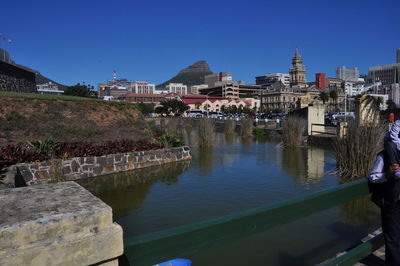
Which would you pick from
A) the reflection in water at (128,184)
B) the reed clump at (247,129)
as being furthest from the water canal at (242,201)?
the reed clump at (247,129)

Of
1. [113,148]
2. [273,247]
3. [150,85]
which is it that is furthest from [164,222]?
[150,85]

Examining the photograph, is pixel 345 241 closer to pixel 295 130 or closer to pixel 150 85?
pixel 295 130

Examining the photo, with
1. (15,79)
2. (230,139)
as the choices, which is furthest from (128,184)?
(15,79)

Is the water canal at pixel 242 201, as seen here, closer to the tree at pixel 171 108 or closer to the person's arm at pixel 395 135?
the person's arm at pixel 395 135

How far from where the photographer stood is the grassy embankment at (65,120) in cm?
1220

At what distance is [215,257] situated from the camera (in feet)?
13.9

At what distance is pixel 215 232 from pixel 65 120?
13.7 m

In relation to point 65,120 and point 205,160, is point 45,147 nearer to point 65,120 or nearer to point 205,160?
point 65,120

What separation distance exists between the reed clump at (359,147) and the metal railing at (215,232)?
590 cm

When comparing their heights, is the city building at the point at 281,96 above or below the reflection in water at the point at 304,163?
above

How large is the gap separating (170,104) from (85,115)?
152 ft

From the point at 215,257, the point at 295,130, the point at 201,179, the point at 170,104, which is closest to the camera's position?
the point at 215,257

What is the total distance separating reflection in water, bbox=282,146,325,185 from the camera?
8.73 meters

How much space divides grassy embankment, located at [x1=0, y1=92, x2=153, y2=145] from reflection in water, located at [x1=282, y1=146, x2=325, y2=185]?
6.03 meters
